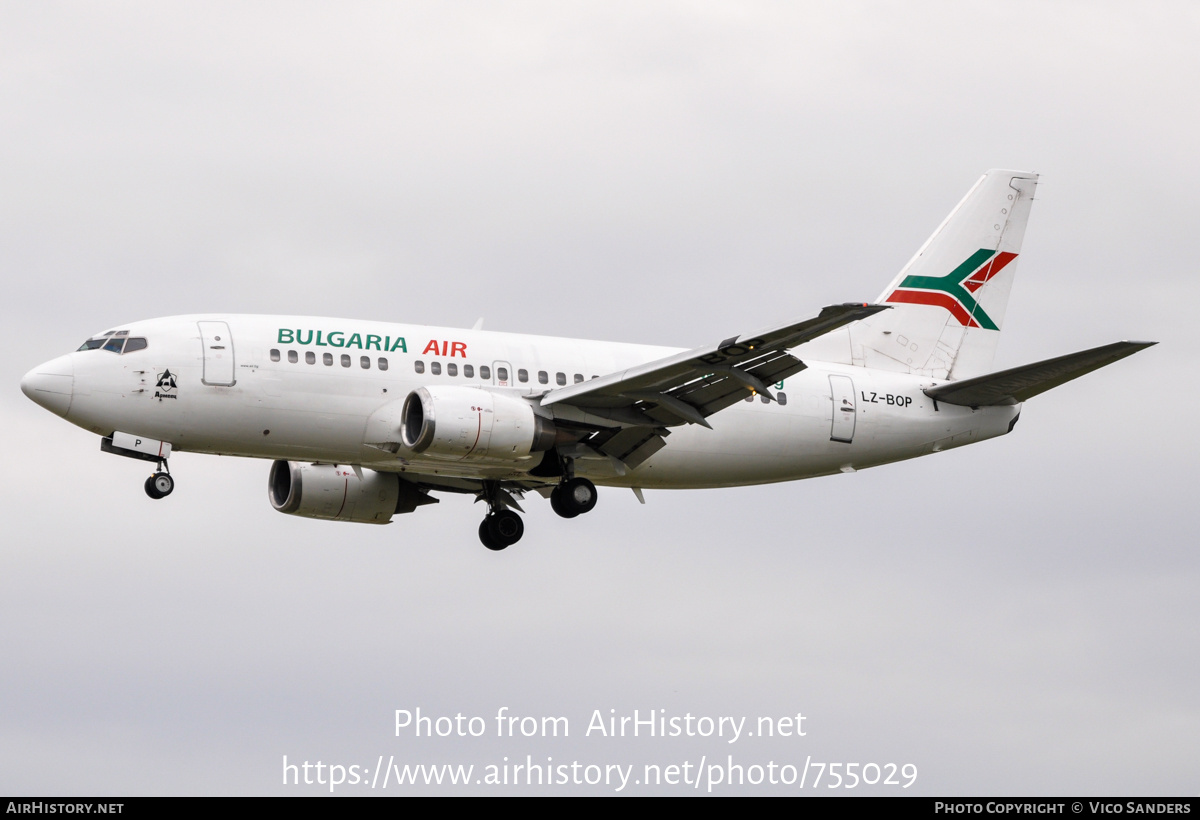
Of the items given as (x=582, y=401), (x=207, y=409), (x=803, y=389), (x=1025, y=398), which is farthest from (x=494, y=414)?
(x=1025, y=398)

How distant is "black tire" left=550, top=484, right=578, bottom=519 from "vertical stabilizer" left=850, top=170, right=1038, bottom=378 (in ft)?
30.7

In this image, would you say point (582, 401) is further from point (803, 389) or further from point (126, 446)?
point (126, 446)

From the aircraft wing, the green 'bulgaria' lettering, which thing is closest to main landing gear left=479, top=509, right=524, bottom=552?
the aircraft wing

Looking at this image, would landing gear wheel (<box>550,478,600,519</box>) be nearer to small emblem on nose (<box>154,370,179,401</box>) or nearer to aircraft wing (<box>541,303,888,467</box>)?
aircraft wing (<box>541,303,888,467</box>)

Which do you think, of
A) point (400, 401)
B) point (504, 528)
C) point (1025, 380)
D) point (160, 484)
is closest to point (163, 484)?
point (160, 484)

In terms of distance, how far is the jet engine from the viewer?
43.8m

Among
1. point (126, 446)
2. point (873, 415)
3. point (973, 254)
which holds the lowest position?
point (126, 446)

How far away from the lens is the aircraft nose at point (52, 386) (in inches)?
1467

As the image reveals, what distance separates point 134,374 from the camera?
37406 millimetres

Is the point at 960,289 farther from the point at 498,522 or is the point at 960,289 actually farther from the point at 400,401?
the point at 400,401

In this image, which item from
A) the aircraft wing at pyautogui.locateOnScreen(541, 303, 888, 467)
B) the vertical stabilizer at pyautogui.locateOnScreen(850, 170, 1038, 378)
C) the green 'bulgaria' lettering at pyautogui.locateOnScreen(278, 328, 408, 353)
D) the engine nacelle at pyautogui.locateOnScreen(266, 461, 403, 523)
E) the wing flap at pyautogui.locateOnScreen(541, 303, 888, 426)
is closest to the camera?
the wing flap at pyautogui.locateOnScreen(541, 303, 888, 426)

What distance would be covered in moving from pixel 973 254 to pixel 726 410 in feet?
34.3

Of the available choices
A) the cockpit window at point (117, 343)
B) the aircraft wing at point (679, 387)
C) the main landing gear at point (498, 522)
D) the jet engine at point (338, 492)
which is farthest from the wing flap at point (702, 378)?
the cockpit window at point (117, 343)

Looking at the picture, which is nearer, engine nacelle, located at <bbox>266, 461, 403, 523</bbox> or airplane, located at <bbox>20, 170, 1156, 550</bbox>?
airplane, located at <bbox>20, 170, 1156, 550</bbox>
